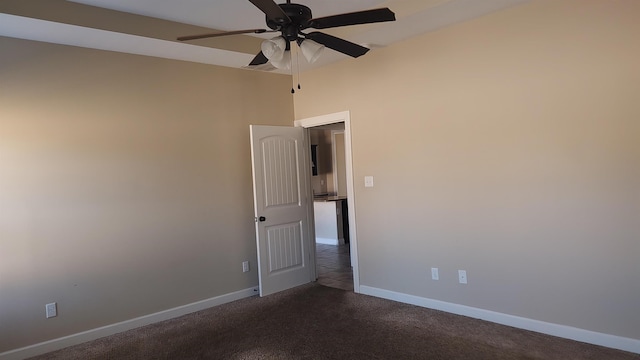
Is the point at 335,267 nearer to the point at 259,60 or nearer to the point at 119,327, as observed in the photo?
the point at 119,327

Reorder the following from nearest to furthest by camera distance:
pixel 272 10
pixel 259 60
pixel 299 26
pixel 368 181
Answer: pixel 272 10 < pixel 299 26 < pixel 259 60 < pixel 368 181

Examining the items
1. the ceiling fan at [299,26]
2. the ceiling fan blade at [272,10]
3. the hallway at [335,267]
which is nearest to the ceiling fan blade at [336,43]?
the ceiling fan at [299,26]

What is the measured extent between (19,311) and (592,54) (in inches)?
188

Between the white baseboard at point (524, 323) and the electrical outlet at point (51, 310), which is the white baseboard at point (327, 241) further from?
the electrical outlet at point (51, 310)

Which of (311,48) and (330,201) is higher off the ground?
(311,48)

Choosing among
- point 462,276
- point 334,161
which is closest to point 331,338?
point 462,276

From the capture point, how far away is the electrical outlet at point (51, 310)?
3.19 meters

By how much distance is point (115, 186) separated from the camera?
11.7 ft

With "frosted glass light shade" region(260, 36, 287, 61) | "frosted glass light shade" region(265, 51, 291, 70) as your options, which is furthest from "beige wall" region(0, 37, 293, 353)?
"frosted glass light shade" region(260, 36, 287, 61)

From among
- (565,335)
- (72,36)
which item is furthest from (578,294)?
(72,36)

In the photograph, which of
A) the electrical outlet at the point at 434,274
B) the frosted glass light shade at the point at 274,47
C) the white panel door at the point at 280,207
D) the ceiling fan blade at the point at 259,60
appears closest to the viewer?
the frosted glass light shade at the point at 274,47

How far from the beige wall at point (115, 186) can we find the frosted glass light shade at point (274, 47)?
2.04 metres

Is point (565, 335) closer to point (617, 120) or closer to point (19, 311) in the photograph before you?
point (617, 120)

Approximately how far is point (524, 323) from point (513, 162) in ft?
4.32
